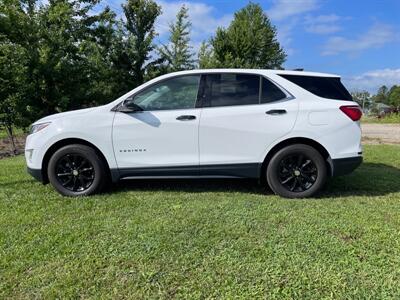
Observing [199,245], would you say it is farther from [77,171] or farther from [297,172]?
[77,171]

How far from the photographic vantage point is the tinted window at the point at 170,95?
490 cm

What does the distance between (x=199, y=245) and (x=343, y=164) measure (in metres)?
2.40

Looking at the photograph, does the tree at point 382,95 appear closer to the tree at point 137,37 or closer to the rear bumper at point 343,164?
the tree at point 137,37

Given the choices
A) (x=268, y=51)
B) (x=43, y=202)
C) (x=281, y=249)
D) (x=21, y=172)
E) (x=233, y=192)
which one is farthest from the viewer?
(x=268, y=51)

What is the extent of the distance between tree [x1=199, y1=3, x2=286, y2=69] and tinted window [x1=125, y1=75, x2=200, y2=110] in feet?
75.7

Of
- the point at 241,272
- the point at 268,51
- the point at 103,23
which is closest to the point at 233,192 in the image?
the point at 241,272

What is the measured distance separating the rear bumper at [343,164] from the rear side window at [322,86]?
2.62ft

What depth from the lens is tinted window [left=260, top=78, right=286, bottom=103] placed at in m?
4.85

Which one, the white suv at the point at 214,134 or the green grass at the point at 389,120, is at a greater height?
the white suv at the point at 214,134

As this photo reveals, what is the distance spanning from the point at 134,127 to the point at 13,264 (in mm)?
2239

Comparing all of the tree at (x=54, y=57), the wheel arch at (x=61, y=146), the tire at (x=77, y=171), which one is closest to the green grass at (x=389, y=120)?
the tree at (x=54, y=57)

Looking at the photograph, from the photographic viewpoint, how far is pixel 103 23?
15.6 metres

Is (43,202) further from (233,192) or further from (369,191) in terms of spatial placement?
(369,191)

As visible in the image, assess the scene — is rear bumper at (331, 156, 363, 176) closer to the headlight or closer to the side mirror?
the side mirror
